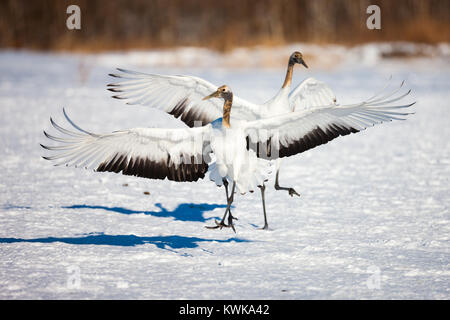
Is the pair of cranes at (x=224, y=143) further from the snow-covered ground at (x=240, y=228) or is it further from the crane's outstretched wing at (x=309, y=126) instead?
the snow-covered ground at (x=240, y=228)

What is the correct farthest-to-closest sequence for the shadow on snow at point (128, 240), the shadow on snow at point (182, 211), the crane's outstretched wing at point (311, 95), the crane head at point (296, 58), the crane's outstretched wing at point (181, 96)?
the crane head at point (296, 58) → the crane's outstretched wing at point (311, 95) → the shadow on snow at point (182, 211) → the crane's outstretched wing at point (181, 96) → the shadow on snow at point (128, 240)

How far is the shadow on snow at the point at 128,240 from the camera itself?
18.5 feet

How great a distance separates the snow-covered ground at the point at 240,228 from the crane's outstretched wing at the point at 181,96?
3.45ft

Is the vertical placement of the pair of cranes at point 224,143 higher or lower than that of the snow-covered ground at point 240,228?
higher

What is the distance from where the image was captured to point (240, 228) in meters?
6.32

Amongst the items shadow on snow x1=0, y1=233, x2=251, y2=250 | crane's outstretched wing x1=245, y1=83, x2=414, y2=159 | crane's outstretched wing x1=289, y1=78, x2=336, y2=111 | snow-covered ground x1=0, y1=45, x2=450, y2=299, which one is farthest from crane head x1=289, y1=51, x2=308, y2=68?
shadow on snow x1=0, y1=233, x2=251, y2=250

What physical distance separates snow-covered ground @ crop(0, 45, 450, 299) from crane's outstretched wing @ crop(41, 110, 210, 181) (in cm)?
63

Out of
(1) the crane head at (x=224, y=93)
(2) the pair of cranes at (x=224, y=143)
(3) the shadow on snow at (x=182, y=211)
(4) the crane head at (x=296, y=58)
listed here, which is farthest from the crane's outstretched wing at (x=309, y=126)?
(4) the crane head at (x=296, y=58)

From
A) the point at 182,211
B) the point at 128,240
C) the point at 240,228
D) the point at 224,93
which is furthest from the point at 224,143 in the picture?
the point at 182,211

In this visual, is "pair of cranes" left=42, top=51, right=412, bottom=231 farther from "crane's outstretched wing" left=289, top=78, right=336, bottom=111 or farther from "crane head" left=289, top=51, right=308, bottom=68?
"crane head" left=289, top=51, right=308, bottom=68

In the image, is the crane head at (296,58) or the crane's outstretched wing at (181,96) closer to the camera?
the crane's outstretched wing at (181,96)

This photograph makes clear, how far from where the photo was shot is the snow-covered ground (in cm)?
466

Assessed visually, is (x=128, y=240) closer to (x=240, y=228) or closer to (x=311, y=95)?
(x=240, y=228)

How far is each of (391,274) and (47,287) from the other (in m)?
2.53
